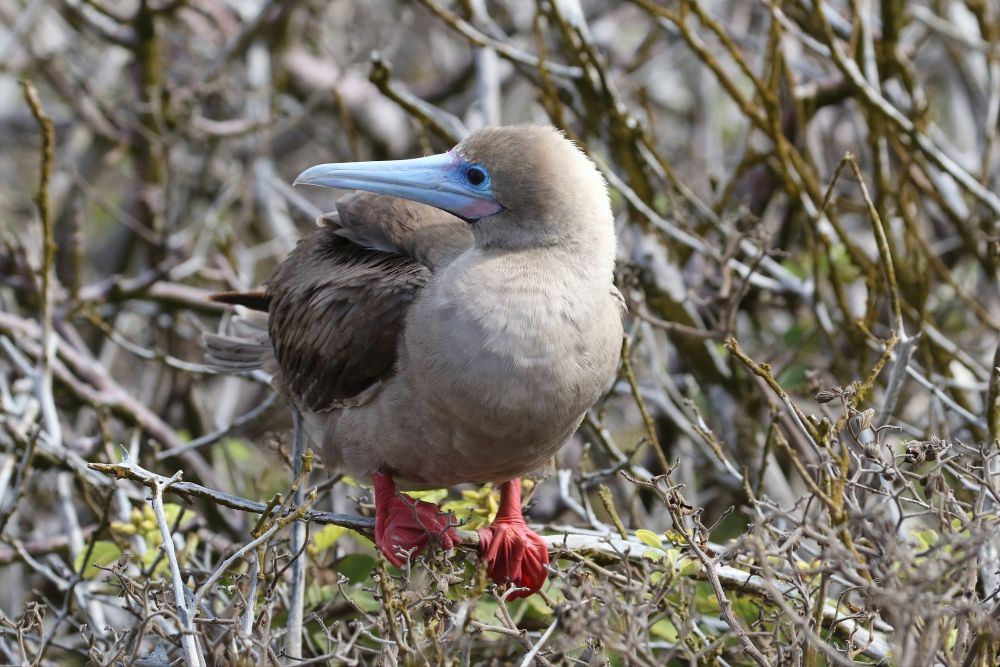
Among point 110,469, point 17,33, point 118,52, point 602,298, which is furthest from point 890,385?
point 118,52

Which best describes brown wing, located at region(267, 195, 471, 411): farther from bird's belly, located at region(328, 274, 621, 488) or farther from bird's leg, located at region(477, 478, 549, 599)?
bird's leg, located at region(477, 478, 549, 599)

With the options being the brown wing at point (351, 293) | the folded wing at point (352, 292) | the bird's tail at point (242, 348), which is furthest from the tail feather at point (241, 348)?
the brown wing at point (351, 293)

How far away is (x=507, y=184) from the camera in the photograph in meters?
3.59

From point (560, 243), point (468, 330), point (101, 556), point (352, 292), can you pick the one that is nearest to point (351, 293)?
point (352, 292)

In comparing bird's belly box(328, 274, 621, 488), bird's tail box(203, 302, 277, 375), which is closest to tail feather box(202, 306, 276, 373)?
bird's tail box(203, 302, 277, 375)

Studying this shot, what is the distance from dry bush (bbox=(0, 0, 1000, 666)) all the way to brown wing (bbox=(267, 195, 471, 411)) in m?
0.33

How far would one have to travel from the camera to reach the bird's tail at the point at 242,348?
4730mm

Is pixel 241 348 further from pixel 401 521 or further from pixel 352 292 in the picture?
pixel 401 521

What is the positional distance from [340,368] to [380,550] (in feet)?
2.38

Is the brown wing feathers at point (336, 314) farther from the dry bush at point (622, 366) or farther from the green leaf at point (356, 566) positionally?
the green leaf at point (356, 566)

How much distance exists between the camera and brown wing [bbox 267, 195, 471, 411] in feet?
12.3

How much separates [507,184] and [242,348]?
1699 millimetres

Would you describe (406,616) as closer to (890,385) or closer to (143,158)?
(890,385)

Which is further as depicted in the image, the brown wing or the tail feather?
the tail feather
